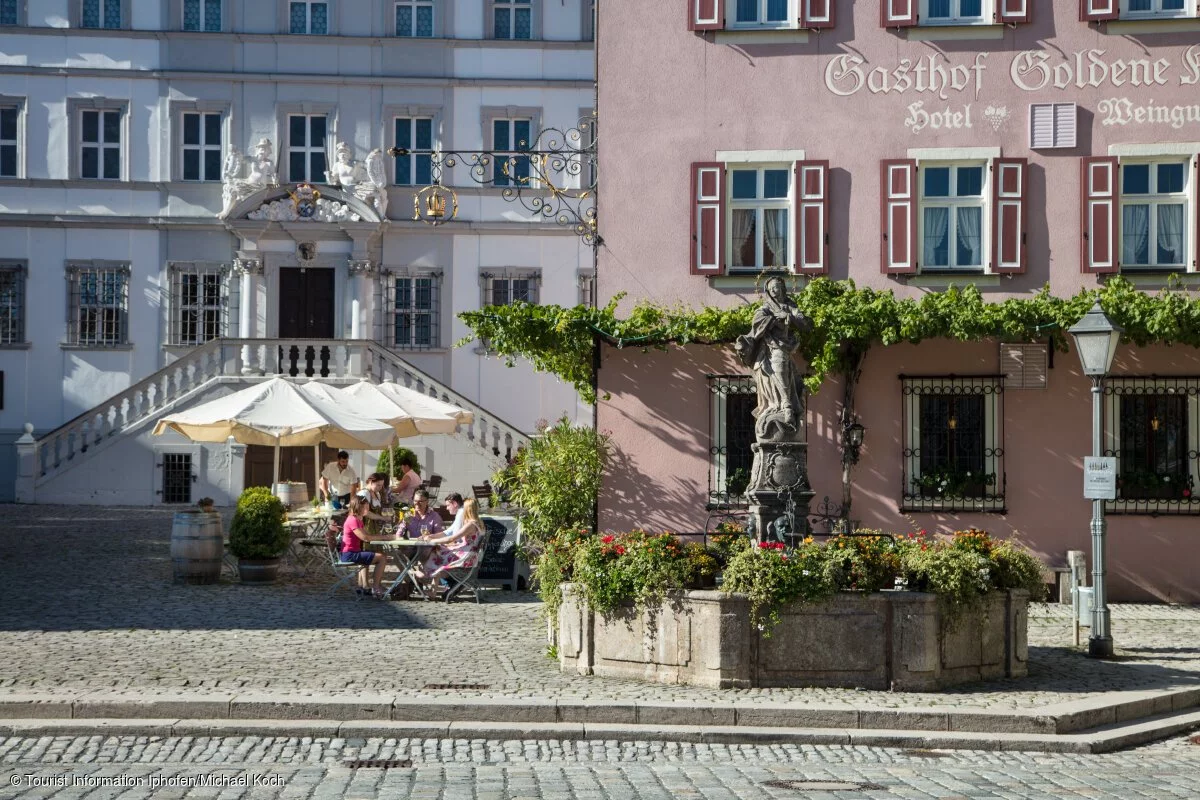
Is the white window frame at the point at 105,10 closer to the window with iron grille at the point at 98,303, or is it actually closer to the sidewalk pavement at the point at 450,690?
the window with iron grille at the point at 98,303

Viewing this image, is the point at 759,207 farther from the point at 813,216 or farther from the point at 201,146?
the point at 201,146

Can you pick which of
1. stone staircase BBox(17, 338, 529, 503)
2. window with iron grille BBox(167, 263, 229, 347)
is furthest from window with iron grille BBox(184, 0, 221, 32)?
stone staircase BBox(17, 338, 529, 503)

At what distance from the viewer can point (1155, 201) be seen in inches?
808

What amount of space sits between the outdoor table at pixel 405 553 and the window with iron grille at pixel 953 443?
233 inches

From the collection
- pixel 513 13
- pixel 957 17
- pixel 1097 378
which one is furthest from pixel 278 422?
pixel 513 13

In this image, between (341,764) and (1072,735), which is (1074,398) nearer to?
(1072,735)

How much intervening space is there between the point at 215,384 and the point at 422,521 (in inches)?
554

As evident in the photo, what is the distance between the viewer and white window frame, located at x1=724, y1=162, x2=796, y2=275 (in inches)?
825

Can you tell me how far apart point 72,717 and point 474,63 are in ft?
84.5

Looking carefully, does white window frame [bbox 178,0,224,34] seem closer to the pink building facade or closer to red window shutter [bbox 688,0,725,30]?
the pink building facade

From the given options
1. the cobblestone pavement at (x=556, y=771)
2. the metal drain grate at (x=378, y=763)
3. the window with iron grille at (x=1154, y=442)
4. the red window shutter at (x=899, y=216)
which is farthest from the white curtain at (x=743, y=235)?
the metal drain grate at (x=378, y=763)

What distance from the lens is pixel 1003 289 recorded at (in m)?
20.6

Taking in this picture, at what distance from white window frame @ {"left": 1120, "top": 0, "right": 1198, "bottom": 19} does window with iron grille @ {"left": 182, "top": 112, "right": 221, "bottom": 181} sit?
2040 centimetres

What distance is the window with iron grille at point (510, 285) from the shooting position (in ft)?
117
